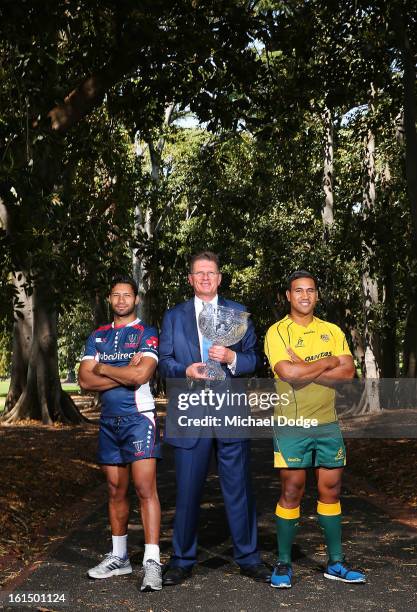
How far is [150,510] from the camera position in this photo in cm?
688

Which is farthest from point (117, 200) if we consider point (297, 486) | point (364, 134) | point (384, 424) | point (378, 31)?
point (297, 486)

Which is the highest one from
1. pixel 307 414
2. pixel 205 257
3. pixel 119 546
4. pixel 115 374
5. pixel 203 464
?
pixel 205 257

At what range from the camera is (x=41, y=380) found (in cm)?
2475

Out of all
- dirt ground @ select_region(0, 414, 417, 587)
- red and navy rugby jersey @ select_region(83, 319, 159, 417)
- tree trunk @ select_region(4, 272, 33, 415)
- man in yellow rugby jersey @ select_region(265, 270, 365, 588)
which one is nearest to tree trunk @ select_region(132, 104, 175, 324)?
tree trunk @ select_region(4, 272, 33, 415)

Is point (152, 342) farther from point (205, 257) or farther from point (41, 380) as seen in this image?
point (41, 380)

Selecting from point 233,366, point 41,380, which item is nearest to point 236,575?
point 233,366

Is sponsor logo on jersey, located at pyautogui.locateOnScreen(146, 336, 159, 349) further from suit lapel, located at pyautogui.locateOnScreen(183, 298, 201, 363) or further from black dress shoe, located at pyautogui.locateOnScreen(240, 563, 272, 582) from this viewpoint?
black dress shoe, located at pyautogui.locateOnScreen(240, 563, 272, 582)

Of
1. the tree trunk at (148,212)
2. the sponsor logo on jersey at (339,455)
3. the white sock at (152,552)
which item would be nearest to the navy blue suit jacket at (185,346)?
the white sock at (152,552)

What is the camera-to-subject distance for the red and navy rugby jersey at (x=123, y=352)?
6.93 m

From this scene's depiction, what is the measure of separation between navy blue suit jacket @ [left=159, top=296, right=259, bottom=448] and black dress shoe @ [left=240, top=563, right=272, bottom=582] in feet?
3.33

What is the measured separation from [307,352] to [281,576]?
1.61 m

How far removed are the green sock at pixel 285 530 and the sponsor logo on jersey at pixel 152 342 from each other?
1.51m

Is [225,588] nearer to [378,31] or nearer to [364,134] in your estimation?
[378,31]

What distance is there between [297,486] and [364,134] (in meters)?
11.5
